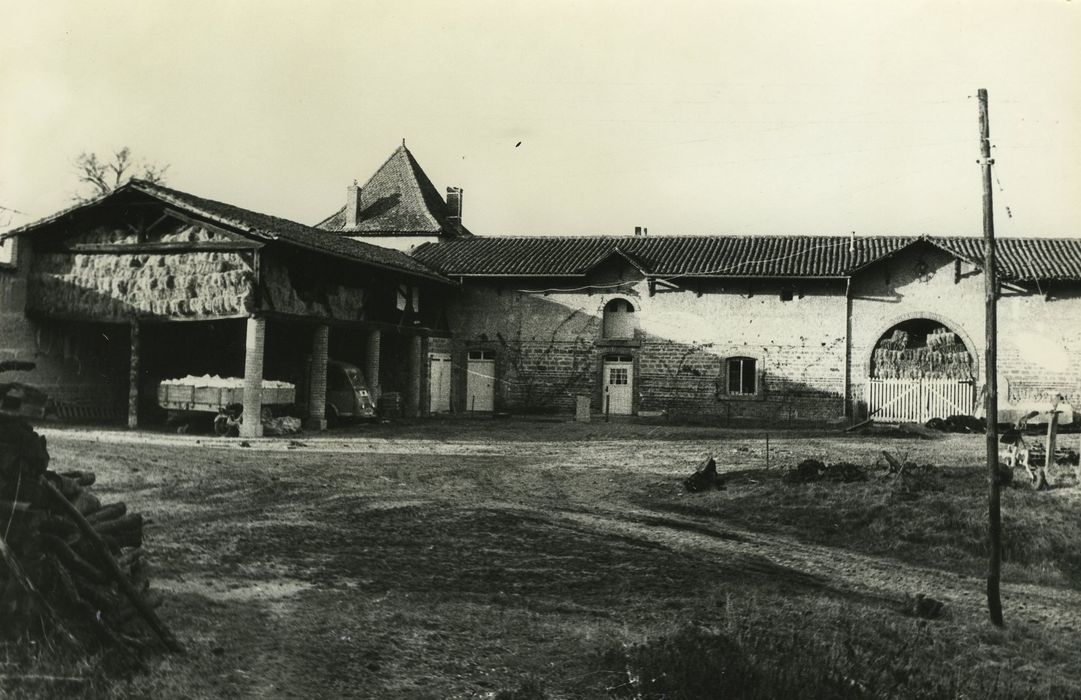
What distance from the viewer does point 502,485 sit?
39.9 feet

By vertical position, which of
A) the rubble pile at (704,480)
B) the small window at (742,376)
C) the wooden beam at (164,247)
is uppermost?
the wooden beam at (164,247)

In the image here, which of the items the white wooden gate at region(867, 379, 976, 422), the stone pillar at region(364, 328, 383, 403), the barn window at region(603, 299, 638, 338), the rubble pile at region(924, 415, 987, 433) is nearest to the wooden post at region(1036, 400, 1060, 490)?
the rubble pile at region(924, 415, 987, 433)

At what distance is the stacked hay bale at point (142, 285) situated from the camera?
55.7 feet

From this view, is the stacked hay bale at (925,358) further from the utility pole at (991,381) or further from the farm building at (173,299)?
the utility pole at (991,381)

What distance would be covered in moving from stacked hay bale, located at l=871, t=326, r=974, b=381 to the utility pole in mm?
16460

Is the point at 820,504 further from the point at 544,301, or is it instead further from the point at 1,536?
the point at 544,301

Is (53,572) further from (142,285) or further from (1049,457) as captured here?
(142,285)

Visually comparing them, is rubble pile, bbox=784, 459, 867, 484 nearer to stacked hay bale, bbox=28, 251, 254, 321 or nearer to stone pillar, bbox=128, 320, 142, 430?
stacked hay bale, bbox=28, 251, 254, 321

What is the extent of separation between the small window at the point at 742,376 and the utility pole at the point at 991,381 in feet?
54.7

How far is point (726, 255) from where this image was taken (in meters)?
25.9

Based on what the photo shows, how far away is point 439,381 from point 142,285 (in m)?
10.0

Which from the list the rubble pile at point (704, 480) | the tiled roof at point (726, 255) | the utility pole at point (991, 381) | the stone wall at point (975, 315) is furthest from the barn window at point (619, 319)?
the utility pole at point (991, 381)

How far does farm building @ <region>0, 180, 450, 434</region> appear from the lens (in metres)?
17.0

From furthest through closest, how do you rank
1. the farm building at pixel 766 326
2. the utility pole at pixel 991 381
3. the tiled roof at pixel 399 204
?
the tiled roof at pixel 399 204 < the farm building at pixel 766 326 < the utility pole at pixel 991 381
